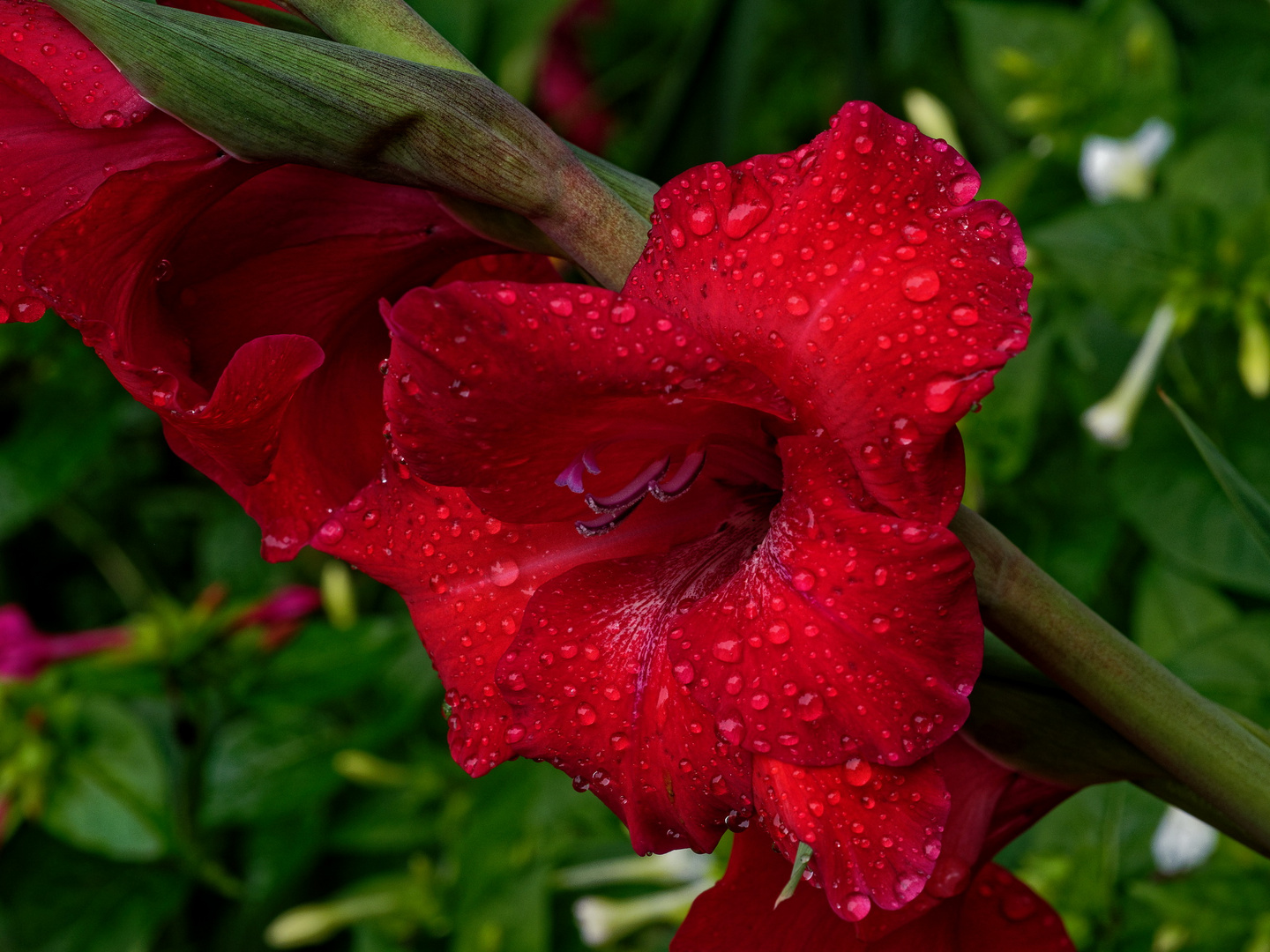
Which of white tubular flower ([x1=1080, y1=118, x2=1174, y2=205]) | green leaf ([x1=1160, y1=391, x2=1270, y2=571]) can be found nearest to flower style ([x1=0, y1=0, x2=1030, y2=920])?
green leaf ([x1=1160, y1=391, x2=1270, y2=571])

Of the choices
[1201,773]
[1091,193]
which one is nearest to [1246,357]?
[1091,193]

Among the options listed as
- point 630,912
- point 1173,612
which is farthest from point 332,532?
point 1173,612

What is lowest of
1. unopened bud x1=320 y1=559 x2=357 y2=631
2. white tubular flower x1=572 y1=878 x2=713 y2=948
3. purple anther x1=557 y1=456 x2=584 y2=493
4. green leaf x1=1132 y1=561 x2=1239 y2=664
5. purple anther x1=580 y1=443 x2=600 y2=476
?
unopened bud x1=320 y1=559 x2=357 y2=631

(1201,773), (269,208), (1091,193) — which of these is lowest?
(1091,193)

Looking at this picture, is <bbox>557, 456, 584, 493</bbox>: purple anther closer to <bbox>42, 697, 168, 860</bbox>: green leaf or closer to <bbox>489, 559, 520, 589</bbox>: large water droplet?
<bbox>489, 559, 520, 589</bbox>: large water droplet

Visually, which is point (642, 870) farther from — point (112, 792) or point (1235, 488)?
point (1235, 488)

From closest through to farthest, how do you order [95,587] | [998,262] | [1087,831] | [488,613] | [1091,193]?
[998,262]
[488,613]
[1087,831]
[1091,193]
[95,587]

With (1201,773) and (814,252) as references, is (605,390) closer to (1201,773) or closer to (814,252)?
(814,252)
